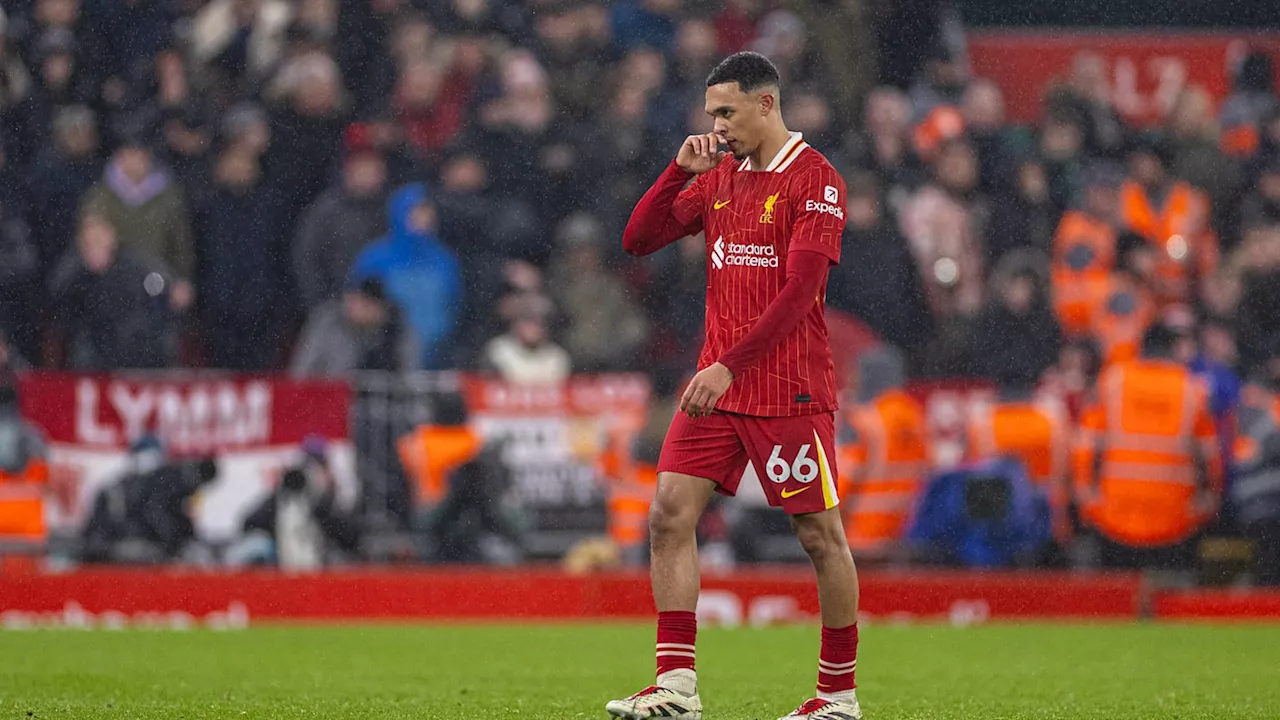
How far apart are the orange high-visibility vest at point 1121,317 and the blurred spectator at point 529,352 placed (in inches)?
162

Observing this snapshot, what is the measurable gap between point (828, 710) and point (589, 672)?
9.03 ft

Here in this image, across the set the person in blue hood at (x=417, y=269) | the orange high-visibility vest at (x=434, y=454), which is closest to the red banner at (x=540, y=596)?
the orange high-visibility vest at (x=434, y=454)

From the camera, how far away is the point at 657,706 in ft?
21.3

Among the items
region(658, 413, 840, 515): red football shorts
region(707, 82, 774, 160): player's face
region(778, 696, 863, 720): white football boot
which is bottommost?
region(778, 696, 863, 720): white football boot

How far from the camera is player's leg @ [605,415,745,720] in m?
6.70

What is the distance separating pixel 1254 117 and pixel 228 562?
997cm

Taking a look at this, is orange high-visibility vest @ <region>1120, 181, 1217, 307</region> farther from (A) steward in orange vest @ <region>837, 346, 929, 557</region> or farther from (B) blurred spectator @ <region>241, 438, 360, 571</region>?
(B) blurred spectator @ <region>241, 438, 360, 571</region>

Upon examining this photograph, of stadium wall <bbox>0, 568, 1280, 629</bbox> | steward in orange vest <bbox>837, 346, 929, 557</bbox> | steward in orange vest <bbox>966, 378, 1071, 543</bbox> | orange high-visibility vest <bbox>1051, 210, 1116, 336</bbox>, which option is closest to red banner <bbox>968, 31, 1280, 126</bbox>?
orange high-visibility vest <bbox>1051, 210, 1116, 336</bbox>

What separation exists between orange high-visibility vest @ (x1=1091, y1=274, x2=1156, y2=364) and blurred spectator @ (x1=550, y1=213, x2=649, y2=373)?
3.56m

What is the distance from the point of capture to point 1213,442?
14133 mm

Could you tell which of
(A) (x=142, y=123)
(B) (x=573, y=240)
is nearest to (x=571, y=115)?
(B) (x=573, y=240)

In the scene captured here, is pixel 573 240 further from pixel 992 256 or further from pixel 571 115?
pixel 992 256

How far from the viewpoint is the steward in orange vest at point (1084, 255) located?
52.4 ft

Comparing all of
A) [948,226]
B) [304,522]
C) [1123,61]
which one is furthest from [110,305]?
[1123,61]
